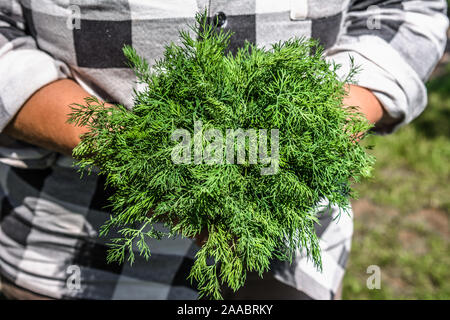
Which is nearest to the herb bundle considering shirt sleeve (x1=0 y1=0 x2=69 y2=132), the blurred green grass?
shirt sleeve (x1=0 y1=0 x2=69 y2=132)

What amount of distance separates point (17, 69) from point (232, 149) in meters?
0.56

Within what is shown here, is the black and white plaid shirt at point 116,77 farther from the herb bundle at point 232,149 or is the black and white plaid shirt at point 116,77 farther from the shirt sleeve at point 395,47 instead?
the herb bundle at point 232,149

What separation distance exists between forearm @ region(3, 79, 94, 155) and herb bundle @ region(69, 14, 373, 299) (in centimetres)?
13

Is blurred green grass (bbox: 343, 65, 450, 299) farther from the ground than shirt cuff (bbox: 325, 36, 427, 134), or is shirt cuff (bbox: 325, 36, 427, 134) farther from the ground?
shirt cuff (bbox: 325, 36, 427, 134)

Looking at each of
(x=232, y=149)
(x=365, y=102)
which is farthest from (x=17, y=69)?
(x=365, y=102)

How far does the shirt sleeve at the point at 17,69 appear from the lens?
0.95 m

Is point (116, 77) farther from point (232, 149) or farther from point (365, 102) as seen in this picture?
point (365, 102)

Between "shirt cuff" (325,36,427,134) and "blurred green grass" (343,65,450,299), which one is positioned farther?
"blurred green grass" (343,65,450,299)

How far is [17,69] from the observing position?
954mm

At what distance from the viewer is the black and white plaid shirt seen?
0.93 metres

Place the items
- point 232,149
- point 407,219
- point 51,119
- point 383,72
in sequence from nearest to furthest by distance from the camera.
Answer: point 232,149 < point 51,119 < point 383,72 < point 407,219

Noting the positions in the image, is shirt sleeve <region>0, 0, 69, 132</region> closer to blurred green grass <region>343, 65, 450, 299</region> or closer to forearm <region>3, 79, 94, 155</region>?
forearm <region>3, 79, 94, 155</region>

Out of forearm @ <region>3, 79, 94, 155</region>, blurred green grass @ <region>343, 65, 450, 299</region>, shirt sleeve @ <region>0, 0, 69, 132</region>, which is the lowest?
blurred green grass @ <region>343, 65, 450, 299</region>

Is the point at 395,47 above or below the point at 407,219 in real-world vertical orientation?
above
